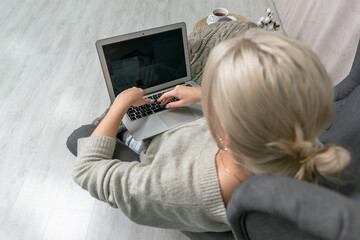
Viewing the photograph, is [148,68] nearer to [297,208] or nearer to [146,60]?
[146,60]

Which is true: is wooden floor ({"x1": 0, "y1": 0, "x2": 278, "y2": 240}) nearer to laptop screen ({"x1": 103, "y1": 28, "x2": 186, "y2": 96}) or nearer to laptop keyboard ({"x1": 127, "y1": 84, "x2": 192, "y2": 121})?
laptop keyboard ({"x1": 127, "y1": 84, "x2": 192, "y2": 121})

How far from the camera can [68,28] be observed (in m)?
2.15

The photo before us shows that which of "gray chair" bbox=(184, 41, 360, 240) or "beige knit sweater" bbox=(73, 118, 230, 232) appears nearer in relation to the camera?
"gray chair" bbox=(184, 41, 360, 240)

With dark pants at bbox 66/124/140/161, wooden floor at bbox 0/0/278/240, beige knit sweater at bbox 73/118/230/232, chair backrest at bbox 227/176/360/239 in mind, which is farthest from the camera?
wooden floor at bbox 0/0/278/240

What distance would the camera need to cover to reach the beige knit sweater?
63cm

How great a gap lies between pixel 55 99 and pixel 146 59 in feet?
3.00

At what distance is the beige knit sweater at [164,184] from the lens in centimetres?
63

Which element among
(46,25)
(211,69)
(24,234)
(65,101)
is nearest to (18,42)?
(46,25)

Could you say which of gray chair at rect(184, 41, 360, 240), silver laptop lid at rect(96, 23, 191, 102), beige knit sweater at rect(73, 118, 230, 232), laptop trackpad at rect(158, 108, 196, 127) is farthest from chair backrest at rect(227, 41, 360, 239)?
silver laptop lid at rect(96, 23, 191, 102)

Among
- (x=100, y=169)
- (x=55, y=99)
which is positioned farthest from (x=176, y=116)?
(x=55, y=99)

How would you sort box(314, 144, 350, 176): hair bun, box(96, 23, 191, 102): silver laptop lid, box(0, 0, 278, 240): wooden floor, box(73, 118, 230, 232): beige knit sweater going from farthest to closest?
box(0, 0, 278, 240): wooden floor
box(96, 23, 191, 102): silver laptop lid
box(73, 118, 230, 232): beige knit sweater
box(314, 144, 350, 176): hair bun

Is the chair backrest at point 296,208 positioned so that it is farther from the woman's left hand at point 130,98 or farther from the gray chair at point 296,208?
the woman's left hand at point 130,98

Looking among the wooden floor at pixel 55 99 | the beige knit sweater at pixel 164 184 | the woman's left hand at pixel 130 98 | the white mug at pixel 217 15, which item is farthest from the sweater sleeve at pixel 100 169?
the white mug at pixel 217 15

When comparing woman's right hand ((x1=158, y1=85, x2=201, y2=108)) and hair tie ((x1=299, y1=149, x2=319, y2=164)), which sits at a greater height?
hair tie ((x1=299, y1=149, x2=319, y2=164))
